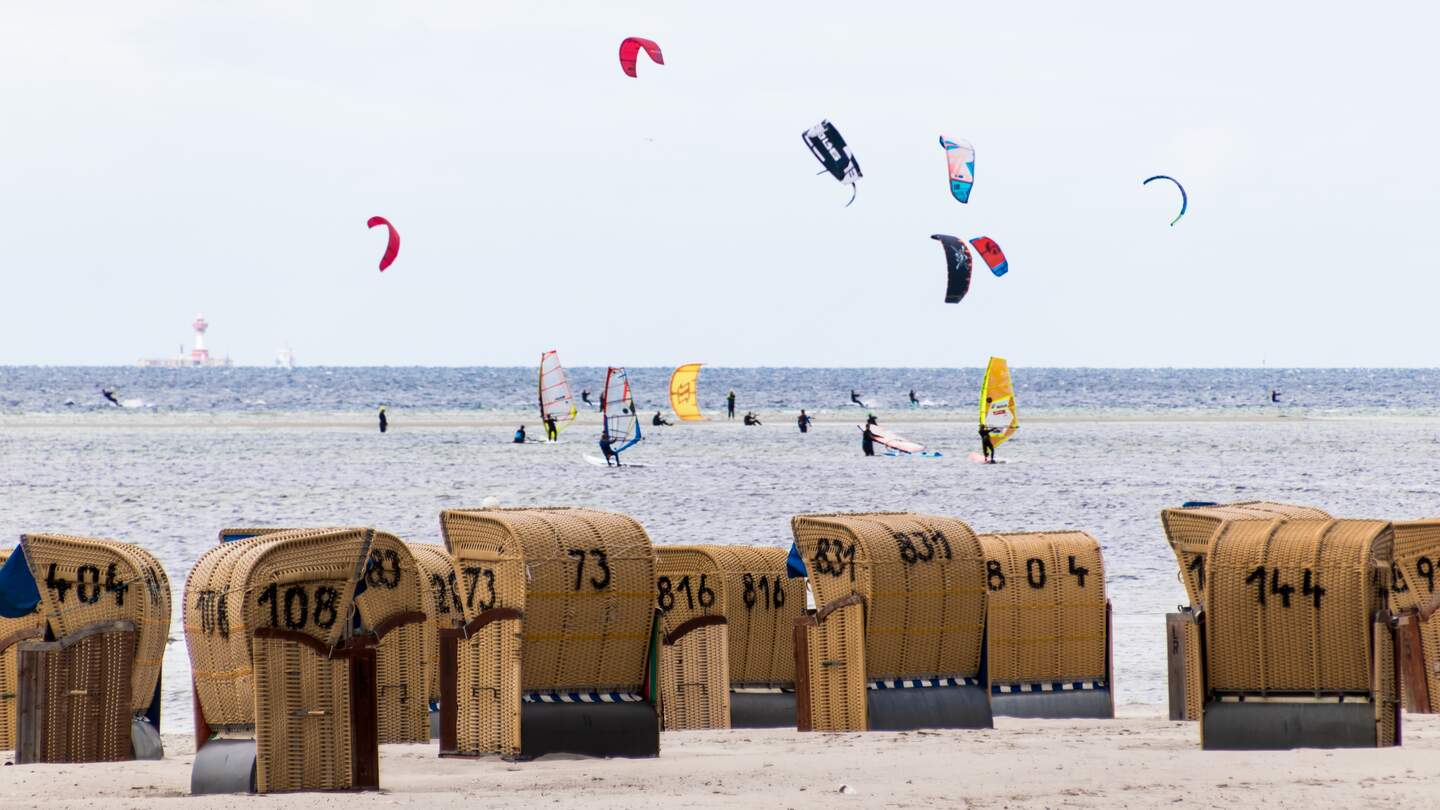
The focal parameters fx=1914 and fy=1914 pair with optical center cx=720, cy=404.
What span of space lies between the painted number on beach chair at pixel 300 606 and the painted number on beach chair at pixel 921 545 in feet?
14.2

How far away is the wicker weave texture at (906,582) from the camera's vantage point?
12.7 metres

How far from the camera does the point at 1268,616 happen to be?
1151 cm

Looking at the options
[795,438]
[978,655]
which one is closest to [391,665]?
[978,655]

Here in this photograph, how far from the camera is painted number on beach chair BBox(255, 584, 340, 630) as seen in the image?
31.7ft

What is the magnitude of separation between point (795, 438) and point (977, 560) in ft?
212

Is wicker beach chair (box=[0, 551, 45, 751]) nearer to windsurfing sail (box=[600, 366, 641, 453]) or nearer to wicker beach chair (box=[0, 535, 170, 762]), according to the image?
wicker beach chair (box=[0, 535, 170, 762])

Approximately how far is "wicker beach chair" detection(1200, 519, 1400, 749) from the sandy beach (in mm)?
262

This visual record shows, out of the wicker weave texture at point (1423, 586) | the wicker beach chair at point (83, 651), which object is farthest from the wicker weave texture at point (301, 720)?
the wicker weave texture at point (1423, 586)

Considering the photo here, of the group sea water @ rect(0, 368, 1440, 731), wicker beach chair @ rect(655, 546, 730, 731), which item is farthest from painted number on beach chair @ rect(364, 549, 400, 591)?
sea water @ rect(0, 368, 1440, 731)

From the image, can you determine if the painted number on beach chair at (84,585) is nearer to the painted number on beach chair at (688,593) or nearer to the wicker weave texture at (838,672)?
the painted number on beach chair at (688,593)

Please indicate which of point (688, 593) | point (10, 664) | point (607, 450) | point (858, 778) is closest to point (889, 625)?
point (688, 593)

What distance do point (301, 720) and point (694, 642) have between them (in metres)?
4.64

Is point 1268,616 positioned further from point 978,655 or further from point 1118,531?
point 1118,531

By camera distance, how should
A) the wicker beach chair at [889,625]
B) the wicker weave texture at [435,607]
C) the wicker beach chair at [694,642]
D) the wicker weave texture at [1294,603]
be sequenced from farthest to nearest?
the wicker beach chair at [694,642] → the wicker weave texture at [435,607] → the wicker beach chair at [889,625] → the wicker weave texture at [1294,603]
